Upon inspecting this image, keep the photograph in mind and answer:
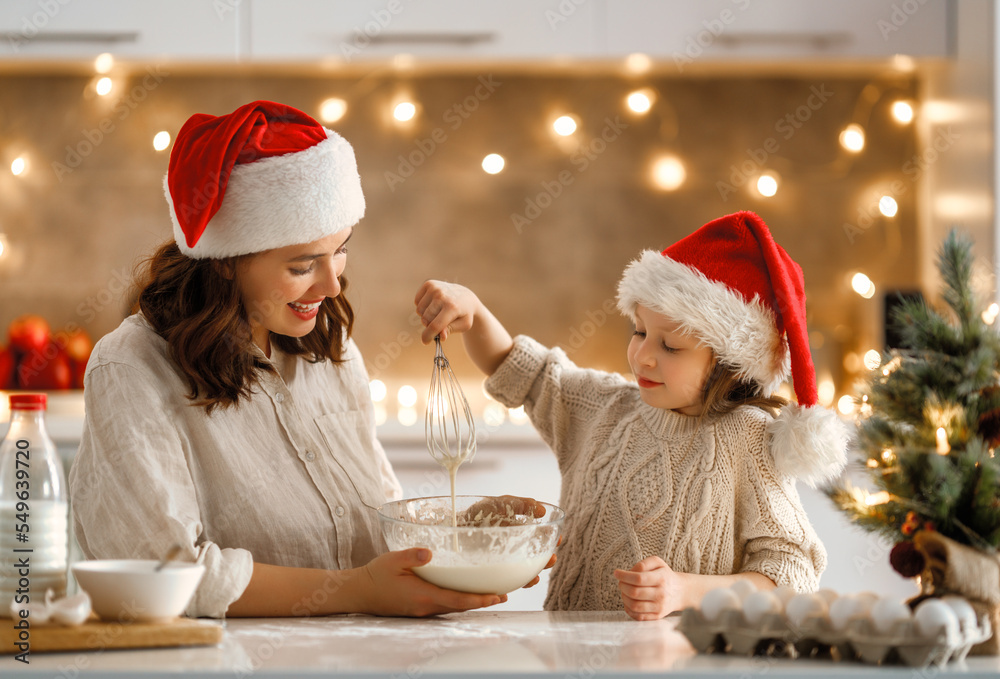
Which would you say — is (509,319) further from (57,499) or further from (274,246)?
(57,499)

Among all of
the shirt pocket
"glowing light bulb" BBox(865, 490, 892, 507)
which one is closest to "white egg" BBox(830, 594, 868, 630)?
"glowing light bulb" BBox(865, 490, 892, 507)

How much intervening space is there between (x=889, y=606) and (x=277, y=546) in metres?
0.75

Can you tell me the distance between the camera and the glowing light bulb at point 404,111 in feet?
8.84

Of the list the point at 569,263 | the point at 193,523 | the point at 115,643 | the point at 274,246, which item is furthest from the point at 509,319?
the point at 115,643

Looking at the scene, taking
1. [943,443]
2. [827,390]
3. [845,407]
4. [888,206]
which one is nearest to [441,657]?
[943,443]

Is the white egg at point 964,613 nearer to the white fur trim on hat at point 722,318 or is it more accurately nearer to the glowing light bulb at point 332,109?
the white fur trim on hat at point 722,318

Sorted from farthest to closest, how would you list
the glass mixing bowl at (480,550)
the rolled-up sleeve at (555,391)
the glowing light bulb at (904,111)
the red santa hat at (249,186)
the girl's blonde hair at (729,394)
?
the glowing light bulb at (904,111) → the rolled-up sleeve at (555,391) → the girl's blonde hair at (729,394) → the red santa hat at (249,186) → the glass mixing bowl at (480,550)

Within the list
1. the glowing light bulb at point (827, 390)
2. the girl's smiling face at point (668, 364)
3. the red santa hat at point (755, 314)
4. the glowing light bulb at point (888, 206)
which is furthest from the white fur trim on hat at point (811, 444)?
the glowing light bulb at point (888, 206)

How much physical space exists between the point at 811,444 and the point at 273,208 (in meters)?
0.74

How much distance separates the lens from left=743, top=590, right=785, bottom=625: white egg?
0.81 metres

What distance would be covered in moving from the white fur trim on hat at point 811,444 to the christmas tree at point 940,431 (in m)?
0.21

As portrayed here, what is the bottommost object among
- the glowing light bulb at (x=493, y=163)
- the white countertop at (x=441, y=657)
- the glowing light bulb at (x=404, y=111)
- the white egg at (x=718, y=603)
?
the white countertop at (x=441, y=657)

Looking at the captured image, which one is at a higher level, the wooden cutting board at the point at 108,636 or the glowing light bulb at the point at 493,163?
the glowing light bulb at the point at 493,163

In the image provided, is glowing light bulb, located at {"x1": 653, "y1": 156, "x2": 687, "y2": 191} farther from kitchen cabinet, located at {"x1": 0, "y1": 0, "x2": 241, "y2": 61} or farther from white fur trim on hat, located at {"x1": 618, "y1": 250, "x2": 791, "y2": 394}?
white fur trim on hat, located at {"x1": 618, "y1": 250, "x2": 791, "y2": 394}
